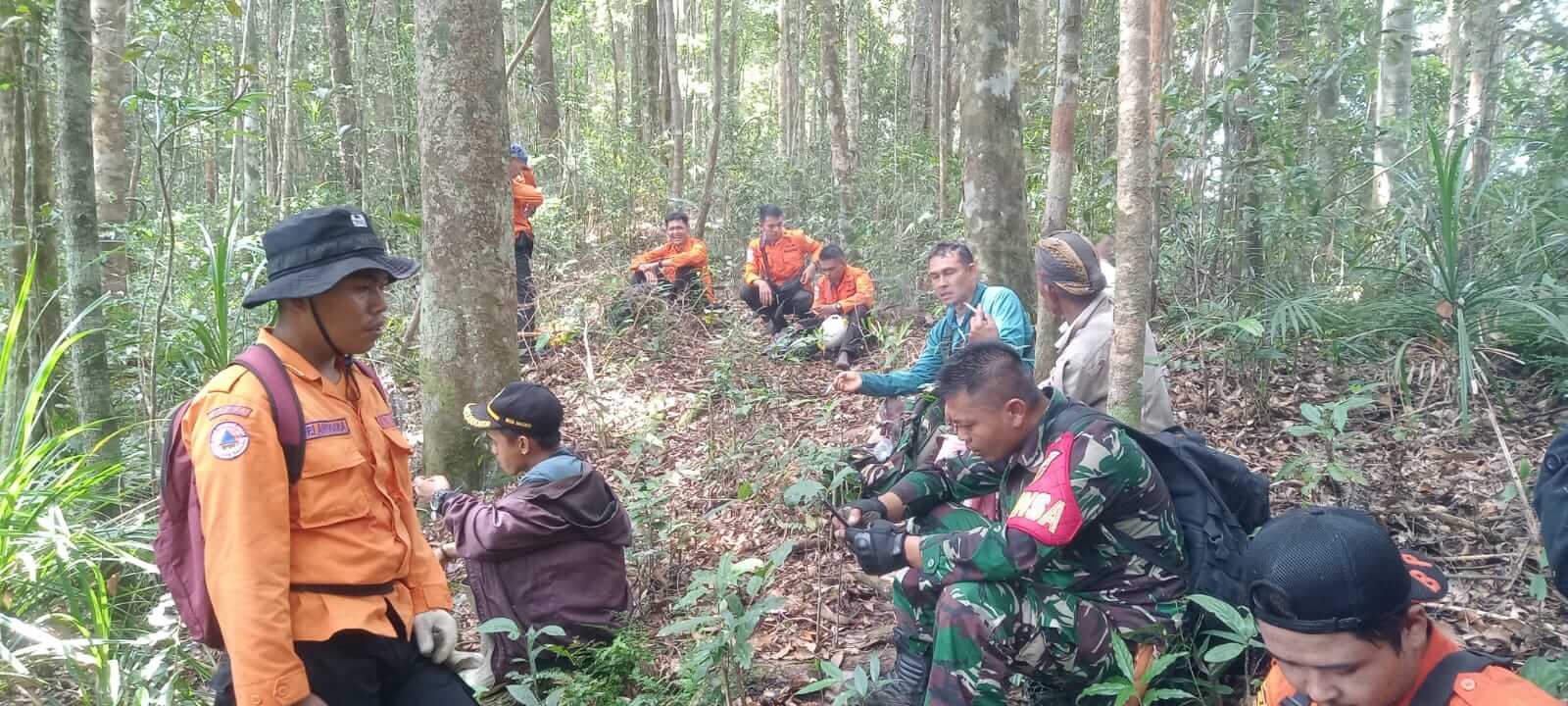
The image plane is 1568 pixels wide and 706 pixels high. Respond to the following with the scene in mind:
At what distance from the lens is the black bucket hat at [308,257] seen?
2.15 meters

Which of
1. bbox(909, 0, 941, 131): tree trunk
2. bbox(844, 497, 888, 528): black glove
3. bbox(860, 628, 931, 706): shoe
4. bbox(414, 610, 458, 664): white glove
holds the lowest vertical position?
bbox(860, 628, 931, 706): shoe

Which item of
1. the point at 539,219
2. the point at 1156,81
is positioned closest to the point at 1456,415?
the point at 1156,81

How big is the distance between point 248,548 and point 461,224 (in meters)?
2.75

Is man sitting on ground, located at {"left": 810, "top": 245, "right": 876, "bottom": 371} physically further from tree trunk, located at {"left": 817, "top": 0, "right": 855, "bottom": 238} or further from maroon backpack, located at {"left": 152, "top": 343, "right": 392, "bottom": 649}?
maroon backpack, located at {"left": 152, "top": 343, "right": 392, "bottom": 649}

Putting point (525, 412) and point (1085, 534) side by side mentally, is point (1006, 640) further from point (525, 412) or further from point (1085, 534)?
point (525, 412)

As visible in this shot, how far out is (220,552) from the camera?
1.94 metres

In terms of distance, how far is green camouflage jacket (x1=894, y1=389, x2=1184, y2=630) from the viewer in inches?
106

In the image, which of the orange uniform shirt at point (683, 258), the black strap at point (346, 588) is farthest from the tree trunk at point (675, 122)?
the black strap at point (346, 588)

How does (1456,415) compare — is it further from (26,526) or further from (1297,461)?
(26,526)

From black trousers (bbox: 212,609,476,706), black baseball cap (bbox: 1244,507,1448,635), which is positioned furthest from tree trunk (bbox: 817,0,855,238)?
black baseball cap (bbox: 1244,507,1448,635)

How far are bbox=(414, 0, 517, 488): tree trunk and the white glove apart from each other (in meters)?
2.26

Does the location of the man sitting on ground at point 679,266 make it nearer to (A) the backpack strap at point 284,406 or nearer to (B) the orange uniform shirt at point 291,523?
(B) the orange uniform shirt at point 291,523

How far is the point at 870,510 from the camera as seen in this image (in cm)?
352

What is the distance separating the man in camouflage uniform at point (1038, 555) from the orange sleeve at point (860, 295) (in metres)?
4.93
